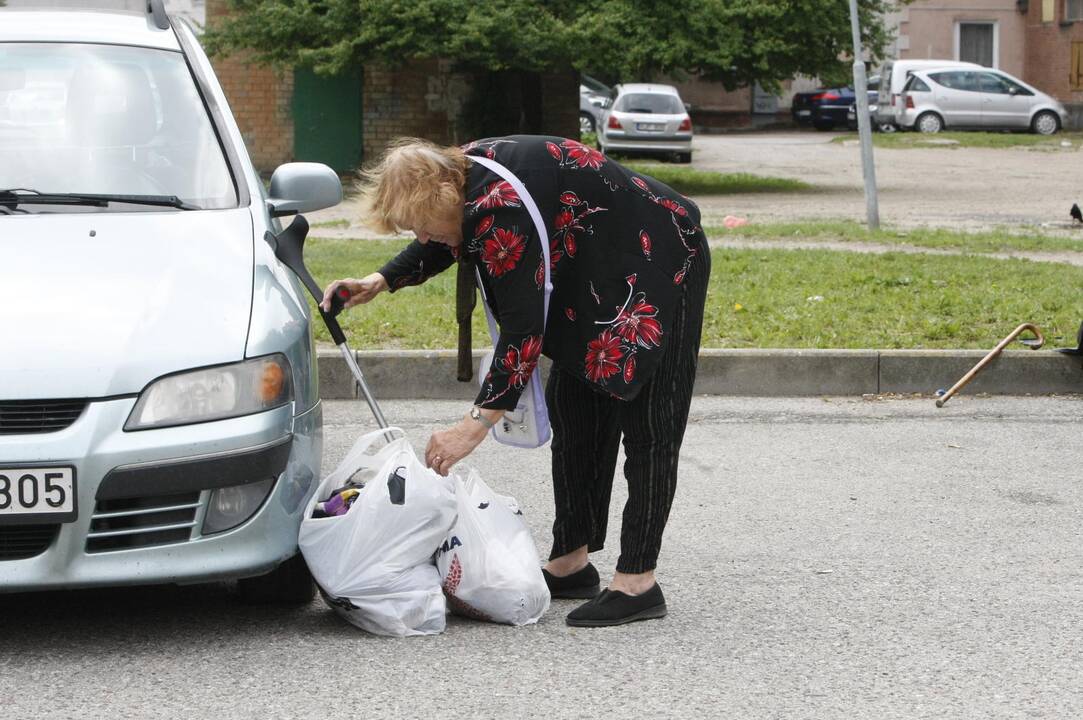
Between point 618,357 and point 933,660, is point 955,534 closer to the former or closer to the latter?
point 933,660

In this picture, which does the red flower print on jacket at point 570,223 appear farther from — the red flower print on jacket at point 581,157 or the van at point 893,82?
the van at point 893,82

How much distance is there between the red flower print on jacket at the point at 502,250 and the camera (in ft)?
12.2

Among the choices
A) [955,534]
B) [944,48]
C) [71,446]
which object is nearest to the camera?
[71,446]

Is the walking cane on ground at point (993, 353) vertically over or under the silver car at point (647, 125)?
under

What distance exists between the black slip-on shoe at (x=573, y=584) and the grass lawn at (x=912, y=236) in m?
8.77

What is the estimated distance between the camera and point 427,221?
3.73m

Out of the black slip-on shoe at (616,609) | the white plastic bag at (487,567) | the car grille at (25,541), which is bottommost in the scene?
the black slip-on shoe at (616,609)

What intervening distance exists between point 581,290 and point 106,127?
1814 mm

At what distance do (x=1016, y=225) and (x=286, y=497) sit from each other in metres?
12.8

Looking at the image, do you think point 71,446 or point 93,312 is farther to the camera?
point 93,312

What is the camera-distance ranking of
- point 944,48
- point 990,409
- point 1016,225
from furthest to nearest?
point 944,48 < point 1016,225 < point 990,409

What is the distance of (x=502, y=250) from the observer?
372cm

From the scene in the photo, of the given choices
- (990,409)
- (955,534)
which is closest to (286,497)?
(955,534)

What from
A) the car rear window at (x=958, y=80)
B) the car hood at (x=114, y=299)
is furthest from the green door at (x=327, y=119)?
the car hood at (x=114, y=299)
